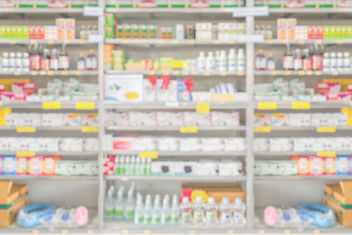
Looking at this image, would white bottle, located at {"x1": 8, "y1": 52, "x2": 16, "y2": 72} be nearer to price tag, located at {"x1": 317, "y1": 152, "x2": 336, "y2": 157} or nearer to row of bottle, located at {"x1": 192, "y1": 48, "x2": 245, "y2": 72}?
row of bottle, located at {"x1": 192, "y1": 48, "x2": 245, "y2": 72}

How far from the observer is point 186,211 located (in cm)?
459

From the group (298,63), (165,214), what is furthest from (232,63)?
(165,214)

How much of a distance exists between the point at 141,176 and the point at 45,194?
5.64 ft

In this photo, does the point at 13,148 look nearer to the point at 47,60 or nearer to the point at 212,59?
the point at 47,60

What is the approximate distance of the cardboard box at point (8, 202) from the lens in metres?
4.59

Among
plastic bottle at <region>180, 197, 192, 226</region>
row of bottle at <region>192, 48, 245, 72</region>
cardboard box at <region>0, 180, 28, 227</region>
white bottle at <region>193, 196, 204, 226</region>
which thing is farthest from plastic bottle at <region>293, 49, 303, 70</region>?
cardboard box at <region>0, 180, 28, 227</region>

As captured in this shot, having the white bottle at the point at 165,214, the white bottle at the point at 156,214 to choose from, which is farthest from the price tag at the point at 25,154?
the white bottle at the point at 165,214

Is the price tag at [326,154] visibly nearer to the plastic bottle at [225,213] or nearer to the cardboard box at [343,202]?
the cardboard box at [343,202]

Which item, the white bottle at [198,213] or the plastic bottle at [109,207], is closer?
the white bottle at [198,213]

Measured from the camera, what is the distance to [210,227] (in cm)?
456

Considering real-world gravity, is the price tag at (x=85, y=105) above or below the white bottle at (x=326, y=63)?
below

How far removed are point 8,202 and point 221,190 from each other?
2.80 metres

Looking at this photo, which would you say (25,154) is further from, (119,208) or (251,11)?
(251,11)

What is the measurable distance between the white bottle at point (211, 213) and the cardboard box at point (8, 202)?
2.54 m
